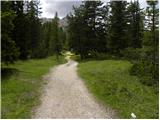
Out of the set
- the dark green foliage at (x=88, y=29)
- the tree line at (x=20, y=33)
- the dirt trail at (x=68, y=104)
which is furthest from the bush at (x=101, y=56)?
the dirt trail at (x=68, y=104)

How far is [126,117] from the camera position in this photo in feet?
56.2

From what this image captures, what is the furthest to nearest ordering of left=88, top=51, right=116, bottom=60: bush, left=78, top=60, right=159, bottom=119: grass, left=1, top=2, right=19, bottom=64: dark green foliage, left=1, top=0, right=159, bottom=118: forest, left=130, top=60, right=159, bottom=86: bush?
left=88, top=51, right=116, bottom=60: bush
left=1, top=0, right=159, bottom=118: forest
left=1, top=2, right=19, bottom=64: dark green foliage
left=130, top=60, right=159, bottom=86: bush
left=78, top=60, right=159, bottom=119: grass

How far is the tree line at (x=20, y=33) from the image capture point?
3122cm

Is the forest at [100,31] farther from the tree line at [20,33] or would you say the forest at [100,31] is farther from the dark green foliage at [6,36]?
the dark green foliage at [6,36]

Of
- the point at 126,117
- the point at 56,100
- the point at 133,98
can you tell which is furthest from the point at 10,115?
the point at 133,98

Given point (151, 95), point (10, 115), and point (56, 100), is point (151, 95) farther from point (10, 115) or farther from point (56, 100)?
point (10, 115)

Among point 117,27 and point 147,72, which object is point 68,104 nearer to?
point 147,72

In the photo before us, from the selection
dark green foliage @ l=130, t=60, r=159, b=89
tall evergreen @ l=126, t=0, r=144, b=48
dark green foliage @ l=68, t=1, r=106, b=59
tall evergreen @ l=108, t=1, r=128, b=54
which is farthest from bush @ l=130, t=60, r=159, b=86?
dark green foliage @ l=68, t=1, r=106, b=59

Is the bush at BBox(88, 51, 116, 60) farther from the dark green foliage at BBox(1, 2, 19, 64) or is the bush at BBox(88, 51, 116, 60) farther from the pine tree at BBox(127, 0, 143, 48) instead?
the dark green foliage at BBox(1, 2, 19, 64)

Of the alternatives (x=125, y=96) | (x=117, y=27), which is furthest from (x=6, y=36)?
(x=117, y=27)

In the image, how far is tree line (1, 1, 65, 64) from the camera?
31.2m

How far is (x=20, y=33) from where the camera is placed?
45.7m

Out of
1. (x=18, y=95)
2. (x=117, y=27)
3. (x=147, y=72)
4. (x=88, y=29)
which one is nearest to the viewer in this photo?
(x=18, y=95)

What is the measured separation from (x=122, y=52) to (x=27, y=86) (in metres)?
30.3
